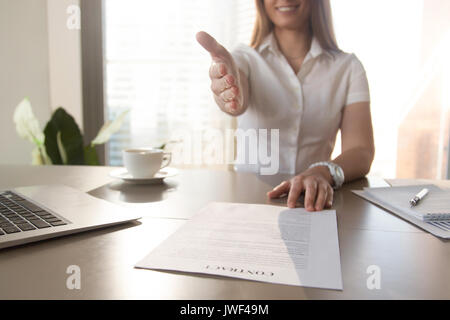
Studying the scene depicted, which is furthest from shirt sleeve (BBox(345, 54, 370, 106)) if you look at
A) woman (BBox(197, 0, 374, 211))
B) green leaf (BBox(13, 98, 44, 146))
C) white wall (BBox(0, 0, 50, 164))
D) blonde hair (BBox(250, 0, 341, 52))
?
white wall (BBox(0, 0, 50, 164))

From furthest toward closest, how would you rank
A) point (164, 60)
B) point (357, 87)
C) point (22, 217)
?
1. point (164, 60)
2. point (357, 87)
3. point (22, 217)

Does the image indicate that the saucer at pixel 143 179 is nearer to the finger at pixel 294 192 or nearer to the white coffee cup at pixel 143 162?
the white coffee cup at pixel 143 162

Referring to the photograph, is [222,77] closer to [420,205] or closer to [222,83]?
[222,83]

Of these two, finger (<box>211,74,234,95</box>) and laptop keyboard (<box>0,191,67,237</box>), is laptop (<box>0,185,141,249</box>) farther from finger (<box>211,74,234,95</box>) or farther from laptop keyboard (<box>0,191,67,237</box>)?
finger (<box>211,74,234,95</box>)

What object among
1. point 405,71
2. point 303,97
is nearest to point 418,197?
point 303,97

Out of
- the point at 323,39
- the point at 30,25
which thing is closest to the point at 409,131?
the point at 323,39

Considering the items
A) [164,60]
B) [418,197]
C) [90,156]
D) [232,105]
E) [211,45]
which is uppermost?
[164,60]

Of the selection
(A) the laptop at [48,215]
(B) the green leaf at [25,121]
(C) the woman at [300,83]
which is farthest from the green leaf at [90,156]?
(A) the laptop at [48,215]

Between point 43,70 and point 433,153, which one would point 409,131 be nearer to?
point 433,153

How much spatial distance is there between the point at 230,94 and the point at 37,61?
1.78 metres

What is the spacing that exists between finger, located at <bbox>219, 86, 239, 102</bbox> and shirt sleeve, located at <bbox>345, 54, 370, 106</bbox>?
570mm

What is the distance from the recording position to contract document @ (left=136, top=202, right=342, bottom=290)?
415mm

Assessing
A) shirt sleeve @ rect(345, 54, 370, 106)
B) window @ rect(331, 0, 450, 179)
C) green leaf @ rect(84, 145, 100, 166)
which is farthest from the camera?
window @ rect(331, 0, 450, 179)

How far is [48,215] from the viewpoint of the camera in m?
0.58
